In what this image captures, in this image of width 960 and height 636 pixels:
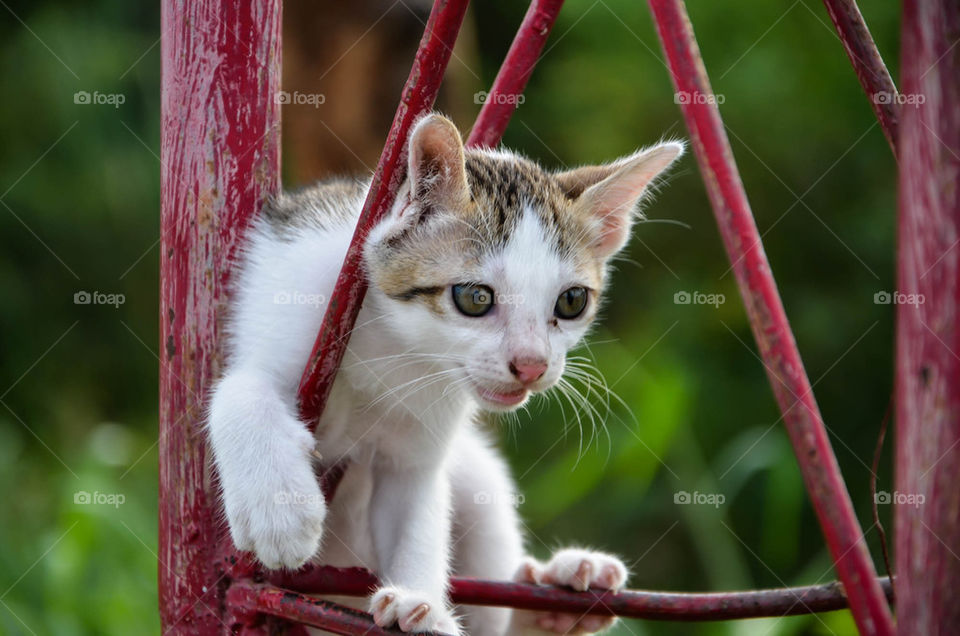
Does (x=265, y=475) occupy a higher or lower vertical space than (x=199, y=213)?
lower

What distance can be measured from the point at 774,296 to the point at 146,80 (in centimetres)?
413

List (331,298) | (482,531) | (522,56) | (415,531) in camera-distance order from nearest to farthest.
→ (331,298), (522,56), (415,531), (482,531)

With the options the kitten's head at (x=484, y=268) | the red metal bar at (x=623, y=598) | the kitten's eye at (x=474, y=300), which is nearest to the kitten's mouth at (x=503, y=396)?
the kitten's head at (x=484, y=268)

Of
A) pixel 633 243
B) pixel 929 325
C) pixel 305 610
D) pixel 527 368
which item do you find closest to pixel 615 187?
pixel 527 368

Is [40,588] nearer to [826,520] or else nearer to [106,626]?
[106,626]

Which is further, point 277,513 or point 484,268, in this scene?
point 484,268

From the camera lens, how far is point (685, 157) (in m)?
4.66

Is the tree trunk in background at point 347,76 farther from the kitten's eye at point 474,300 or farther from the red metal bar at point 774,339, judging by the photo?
the red metal bar at point 774,339

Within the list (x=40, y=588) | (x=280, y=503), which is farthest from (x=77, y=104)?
(x=280, y=503)

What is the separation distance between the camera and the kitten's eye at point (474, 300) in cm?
181

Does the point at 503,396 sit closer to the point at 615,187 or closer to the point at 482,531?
the point at 615,187

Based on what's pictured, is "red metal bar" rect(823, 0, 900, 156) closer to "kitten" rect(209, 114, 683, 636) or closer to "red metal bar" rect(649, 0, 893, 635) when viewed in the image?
"red metal bar" rect(649, 0, 893, 635)

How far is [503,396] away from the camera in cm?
180

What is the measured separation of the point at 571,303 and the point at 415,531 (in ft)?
1.89
